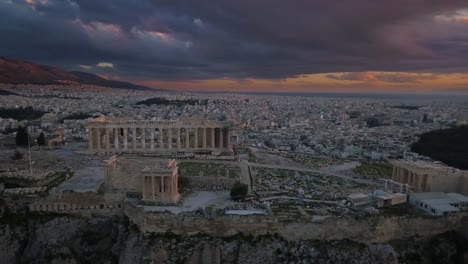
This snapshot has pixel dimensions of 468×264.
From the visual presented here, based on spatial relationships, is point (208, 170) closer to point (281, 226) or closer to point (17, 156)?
point (281, 226)

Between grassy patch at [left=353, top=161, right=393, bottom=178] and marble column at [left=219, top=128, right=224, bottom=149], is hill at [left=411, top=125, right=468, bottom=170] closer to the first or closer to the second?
grassy patch at [left=353, top=161, right=393, bottom=178]

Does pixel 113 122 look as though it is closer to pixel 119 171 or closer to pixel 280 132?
pixel 119 171

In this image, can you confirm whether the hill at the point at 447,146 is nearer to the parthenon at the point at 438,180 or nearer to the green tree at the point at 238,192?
the parthenon at the point at 438,180

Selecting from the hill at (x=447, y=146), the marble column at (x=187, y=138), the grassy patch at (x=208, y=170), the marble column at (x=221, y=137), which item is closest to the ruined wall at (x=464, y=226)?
the grassy patch at (x=208, y=170)

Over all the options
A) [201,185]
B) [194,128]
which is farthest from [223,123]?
[201,185]

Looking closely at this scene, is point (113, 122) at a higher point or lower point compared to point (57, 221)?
higher
